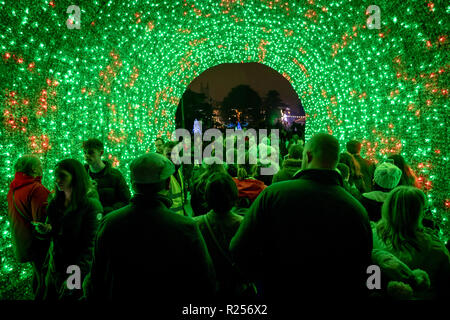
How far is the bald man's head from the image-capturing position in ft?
6.68

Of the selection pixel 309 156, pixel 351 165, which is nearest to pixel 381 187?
pixel 351 165

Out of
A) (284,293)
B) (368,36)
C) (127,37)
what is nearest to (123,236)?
(284,293)

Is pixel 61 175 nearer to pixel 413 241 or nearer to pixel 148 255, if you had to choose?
pixel 148 255

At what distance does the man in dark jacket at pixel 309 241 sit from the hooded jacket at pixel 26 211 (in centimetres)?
246

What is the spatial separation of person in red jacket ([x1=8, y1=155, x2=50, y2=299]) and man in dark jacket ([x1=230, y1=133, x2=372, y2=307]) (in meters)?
2.47

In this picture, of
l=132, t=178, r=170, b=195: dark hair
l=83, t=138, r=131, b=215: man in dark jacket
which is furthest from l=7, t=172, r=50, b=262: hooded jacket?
l=132, t=178, r=170, b=195: dark hair

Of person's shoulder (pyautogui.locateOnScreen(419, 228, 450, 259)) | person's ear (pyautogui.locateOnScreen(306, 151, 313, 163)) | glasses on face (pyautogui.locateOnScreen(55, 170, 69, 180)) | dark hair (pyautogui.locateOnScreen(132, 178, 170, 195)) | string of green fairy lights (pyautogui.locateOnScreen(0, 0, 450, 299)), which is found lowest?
person's shoulder (pyautogui.locateOnScreen(419, 228, 450, 259))

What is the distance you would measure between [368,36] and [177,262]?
6.92m

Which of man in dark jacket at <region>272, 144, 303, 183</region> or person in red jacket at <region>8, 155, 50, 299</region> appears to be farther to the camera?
man in dark jacket at <region>272, 144, 303, 183</region>

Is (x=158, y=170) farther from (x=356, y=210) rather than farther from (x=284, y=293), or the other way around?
(x=356, y=210)

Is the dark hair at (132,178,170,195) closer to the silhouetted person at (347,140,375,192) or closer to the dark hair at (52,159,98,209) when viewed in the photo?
the dark hair at (52,159,98,209)

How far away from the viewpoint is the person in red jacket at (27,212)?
129 inches

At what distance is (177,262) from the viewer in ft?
5.79

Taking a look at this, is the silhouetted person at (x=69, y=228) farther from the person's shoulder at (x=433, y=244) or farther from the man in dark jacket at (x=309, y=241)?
the person's shoulder at (x=433, y=244)
